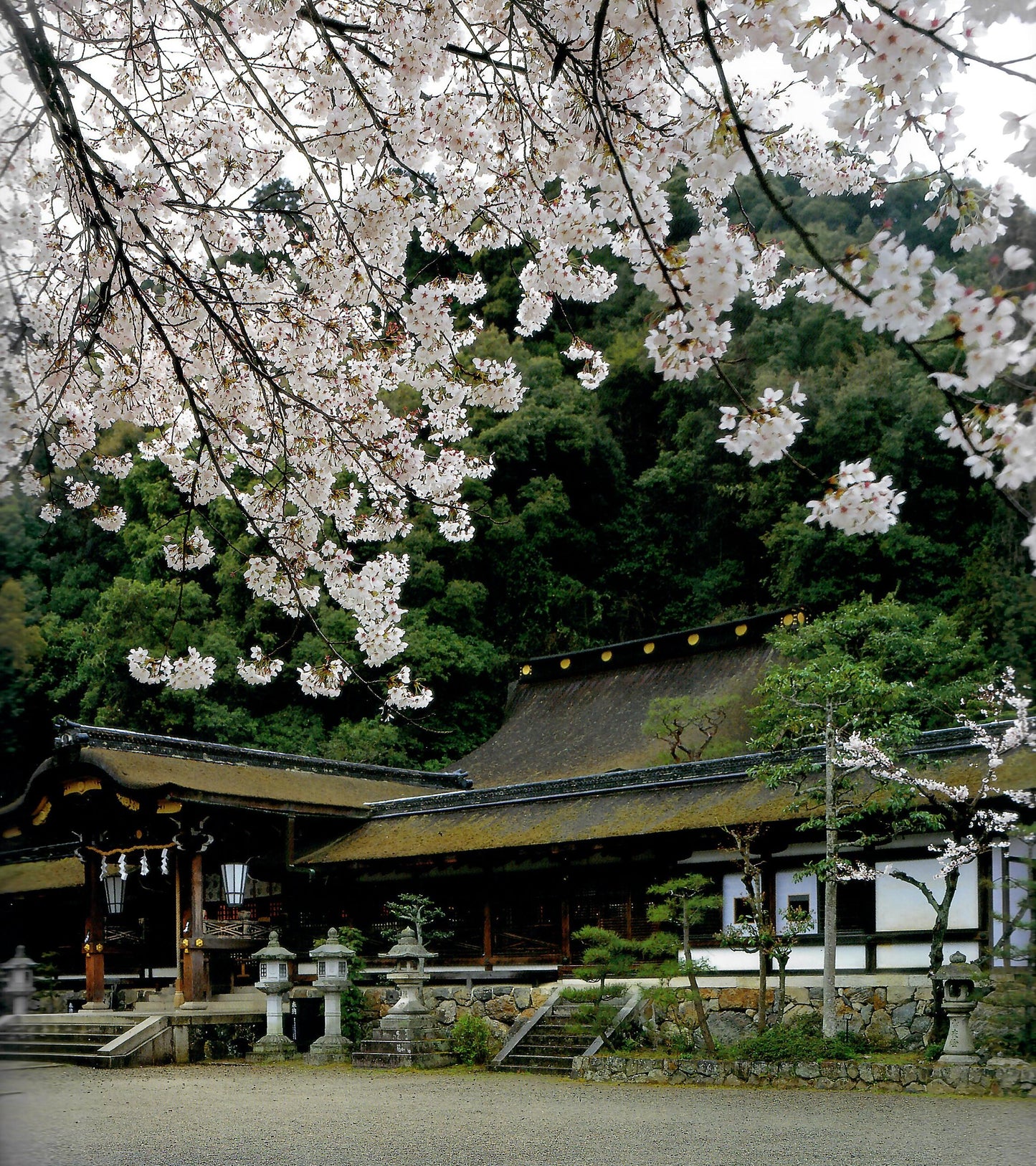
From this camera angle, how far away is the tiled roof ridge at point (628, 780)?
11656 millimetres

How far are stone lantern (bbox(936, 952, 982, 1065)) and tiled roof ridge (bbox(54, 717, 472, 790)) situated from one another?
31.0 ft

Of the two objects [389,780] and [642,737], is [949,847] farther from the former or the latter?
[389,780]

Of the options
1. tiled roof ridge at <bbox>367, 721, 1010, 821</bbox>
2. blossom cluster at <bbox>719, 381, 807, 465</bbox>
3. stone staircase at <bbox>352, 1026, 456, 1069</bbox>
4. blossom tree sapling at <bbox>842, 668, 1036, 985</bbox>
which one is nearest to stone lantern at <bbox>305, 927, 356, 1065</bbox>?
stone staircase at <bbox>352, 1026, 456, 1069</bbox>

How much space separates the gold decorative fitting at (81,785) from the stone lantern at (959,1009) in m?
9.66

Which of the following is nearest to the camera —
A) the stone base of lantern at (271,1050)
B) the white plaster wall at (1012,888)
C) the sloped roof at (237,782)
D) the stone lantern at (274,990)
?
the white plaster wall at (1012,888)

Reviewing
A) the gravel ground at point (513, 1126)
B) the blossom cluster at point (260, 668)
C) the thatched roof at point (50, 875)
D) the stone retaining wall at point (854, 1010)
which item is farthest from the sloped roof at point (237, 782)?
the blossom cluster at point (260, 668)

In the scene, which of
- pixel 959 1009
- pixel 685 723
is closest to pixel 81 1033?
pixel 685 723

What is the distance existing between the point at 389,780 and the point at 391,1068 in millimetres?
7432

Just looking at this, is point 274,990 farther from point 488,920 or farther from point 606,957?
point 606,957

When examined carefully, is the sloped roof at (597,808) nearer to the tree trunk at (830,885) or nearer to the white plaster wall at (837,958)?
the tree trunk at (830,885)

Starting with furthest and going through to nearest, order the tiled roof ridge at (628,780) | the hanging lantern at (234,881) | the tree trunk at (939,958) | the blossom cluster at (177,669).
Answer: the hanging lantern at (234,881) < the tiled roof ridge at (628,780) < the tree trunk at (939,958) < the blossom cluster at (177,669)

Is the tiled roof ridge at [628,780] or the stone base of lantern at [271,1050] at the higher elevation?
the tiled roof ridge at [628,780]

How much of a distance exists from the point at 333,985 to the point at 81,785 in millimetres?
4020

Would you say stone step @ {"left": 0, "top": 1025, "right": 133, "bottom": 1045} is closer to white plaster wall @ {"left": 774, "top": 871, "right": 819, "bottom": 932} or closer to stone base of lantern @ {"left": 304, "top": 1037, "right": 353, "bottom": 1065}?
stone base of lantern @ {"left": 304, "top": 1037, "right": 353, "bottom": 1065}
